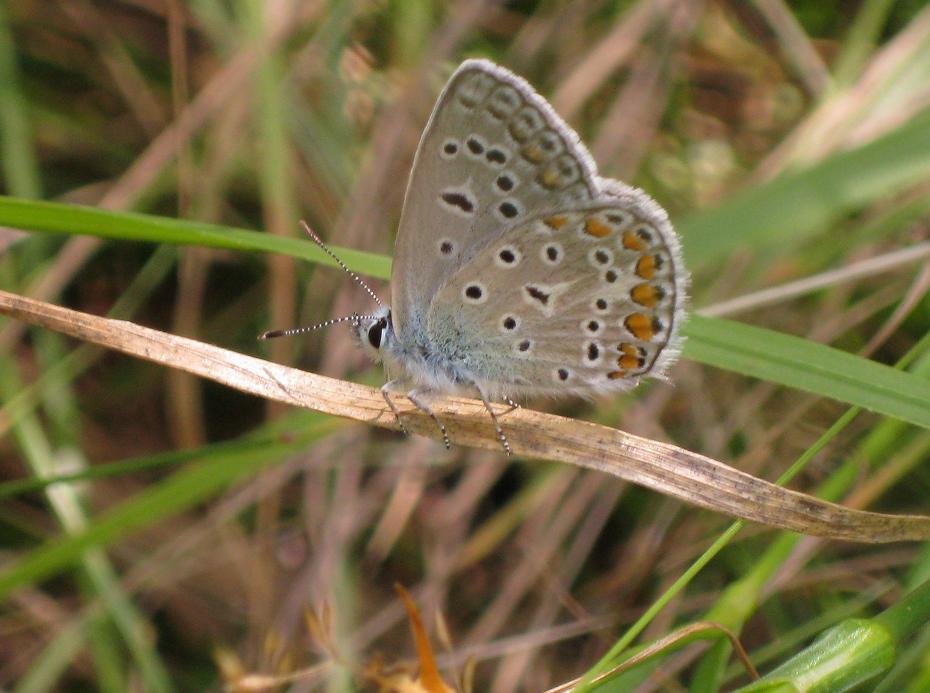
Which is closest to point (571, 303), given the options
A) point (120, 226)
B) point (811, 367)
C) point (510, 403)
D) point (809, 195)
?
point (510, 403)

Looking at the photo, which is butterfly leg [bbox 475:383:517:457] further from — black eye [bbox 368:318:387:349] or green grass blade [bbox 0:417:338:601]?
green grass blade [bbox 0:417:338:601]

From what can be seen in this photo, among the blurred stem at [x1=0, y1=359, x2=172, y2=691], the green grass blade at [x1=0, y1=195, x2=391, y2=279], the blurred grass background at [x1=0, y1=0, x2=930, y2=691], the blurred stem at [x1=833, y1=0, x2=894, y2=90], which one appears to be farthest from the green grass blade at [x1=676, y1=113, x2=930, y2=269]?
the blurred stem at [x1=0, y1=359, x2=172, y2=691]

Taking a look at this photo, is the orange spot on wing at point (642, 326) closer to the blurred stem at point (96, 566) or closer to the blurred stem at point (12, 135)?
the blurred stem at point (96, 566)

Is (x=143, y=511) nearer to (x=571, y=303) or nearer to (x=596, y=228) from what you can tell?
(x=571, y=303)

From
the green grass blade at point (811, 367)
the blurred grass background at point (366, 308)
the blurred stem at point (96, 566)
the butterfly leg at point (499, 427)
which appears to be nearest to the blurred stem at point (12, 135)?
the blurred grass background at point (366, 308)

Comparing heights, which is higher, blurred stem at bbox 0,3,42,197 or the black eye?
blurred stem at bbox 0,3,42,197

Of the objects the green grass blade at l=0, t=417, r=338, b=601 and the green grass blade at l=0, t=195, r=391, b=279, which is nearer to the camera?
the green grass blade at l=0, t=195, r=391, b=279
